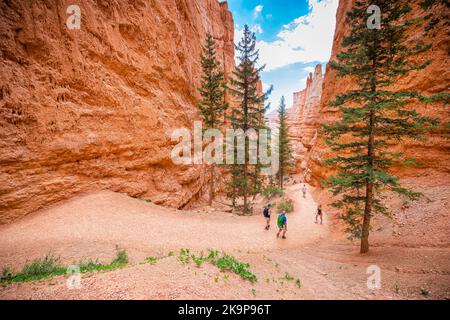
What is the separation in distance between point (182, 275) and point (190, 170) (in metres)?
14.7

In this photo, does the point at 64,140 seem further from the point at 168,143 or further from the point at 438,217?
the point at 438,217

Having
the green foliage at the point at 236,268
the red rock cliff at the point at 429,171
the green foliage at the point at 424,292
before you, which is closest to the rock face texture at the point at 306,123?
the red rock cliff at the point at 429,171

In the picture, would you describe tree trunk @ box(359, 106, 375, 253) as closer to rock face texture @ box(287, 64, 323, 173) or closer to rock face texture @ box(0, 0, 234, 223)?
rock face texture @ box(0, 0, 234, 223)

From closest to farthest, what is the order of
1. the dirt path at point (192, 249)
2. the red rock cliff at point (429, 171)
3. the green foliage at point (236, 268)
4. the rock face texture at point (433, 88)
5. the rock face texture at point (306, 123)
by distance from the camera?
the dirt path at point (192, 249)
the green foliage at point (236, 268)
the red rock cliff at point (429, 171)
the rock face texture at point (433, 88)
the rock face texture at point (306, 123)

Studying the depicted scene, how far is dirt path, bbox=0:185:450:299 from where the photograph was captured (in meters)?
4.45

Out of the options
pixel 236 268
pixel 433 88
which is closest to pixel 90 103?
pixel 236 268

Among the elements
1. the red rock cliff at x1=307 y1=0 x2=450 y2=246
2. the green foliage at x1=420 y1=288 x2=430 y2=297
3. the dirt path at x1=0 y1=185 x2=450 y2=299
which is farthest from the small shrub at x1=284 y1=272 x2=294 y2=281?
the red rock cliff at x1=307 y1=0 x2=450 y2=246

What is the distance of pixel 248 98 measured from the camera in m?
18.1

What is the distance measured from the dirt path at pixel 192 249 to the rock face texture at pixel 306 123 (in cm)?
3589

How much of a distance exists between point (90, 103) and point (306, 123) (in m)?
57.8

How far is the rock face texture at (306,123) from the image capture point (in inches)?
2051

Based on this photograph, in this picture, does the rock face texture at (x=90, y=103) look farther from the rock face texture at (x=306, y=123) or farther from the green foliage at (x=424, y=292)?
the rock face texture at (x=306, y=123)

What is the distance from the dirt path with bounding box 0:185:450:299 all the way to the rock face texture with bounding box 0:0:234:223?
5.94ft
